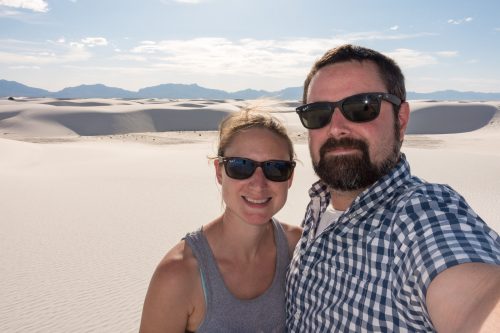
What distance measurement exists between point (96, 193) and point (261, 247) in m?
9.49

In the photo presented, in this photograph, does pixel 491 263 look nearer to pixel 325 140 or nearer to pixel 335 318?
pixel 335 318

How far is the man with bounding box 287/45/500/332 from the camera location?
53.0 inches

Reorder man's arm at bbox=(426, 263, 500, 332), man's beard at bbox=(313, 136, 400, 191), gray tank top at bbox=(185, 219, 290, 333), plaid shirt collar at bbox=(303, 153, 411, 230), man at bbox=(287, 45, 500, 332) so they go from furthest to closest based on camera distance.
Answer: man's beard at bbox=(313, 136, 400, 191) → gray tank top at bbox=(185, 219, 290, 333) → plaid shirt collar at bbox=(303, 153, 411, 230) → man at bbox=(287, 45, 500, 332) → man's arm at bbox=(426, 263, 500, 332)

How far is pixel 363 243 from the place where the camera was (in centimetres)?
176

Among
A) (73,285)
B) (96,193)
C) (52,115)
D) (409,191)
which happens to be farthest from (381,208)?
(52,115)

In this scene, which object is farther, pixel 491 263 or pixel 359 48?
pixel 359 48

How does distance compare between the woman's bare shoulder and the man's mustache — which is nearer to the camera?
the woman's bare shoulder

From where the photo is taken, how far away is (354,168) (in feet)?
6.86

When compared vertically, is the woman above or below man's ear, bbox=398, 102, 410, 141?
below

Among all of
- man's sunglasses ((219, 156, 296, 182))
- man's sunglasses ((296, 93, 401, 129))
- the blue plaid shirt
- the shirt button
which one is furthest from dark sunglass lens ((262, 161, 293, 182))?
the shirt button

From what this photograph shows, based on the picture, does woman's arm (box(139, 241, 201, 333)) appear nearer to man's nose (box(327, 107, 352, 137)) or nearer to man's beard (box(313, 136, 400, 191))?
man's beard (box(313, 136, 400, 191))

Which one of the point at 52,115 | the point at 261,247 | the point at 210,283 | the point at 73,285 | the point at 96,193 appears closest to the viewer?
the point at 210,283

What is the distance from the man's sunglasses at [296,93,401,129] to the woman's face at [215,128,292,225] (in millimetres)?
236

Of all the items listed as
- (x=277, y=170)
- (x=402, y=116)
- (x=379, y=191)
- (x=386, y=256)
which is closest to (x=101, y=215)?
(x=277, y=170)
